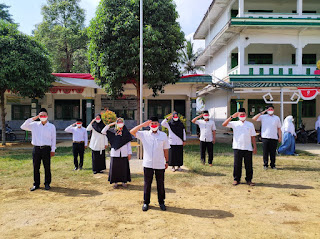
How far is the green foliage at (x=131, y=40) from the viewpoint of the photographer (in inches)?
476

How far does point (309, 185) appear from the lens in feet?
20.9

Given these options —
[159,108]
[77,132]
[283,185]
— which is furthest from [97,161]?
[159,108]

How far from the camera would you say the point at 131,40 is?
1236 centimetres

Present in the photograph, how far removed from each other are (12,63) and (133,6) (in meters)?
6.29

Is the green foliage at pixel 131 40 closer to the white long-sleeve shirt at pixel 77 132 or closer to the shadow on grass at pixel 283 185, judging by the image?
the white long-sleeve shirt at pixel 77 132

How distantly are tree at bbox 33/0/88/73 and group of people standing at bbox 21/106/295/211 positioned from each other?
22162 mm

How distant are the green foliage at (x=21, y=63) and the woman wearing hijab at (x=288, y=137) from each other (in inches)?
447

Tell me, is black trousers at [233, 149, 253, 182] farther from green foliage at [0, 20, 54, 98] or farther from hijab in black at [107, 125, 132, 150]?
green foliage at [0, 20, 54, 98]

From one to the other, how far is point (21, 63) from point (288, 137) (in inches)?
485

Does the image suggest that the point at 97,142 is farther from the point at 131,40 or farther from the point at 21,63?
the point at 21,63

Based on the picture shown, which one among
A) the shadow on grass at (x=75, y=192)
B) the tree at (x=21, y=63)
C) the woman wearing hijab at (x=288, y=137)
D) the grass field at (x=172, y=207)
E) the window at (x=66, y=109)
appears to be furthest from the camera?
the window at (x=66, y=109)

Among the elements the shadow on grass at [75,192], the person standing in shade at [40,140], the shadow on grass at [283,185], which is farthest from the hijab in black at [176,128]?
the person standing in shade at [40,140]

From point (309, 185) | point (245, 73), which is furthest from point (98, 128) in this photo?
point (245, 73)

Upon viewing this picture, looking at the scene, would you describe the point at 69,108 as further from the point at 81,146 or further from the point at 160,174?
the point at 160,174
